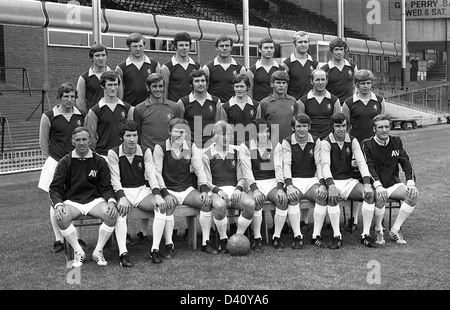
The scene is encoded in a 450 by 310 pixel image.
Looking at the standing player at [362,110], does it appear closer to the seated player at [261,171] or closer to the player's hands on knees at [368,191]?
the player's hands on knees at [368,191]

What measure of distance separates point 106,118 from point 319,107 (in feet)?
8.39

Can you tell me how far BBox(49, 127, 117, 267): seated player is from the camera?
607 centimetres

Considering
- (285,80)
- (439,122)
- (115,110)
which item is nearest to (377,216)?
(285,80)

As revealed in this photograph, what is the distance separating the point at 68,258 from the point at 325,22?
40376mm

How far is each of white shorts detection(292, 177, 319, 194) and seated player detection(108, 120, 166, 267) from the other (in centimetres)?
166

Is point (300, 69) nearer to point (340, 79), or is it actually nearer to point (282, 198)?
point (340, 79)

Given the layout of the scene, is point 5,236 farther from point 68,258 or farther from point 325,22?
point 325,22

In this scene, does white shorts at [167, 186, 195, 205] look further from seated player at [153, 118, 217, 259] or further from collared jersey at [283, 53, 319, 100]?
collared jersey at [283, 53, 319, 100]

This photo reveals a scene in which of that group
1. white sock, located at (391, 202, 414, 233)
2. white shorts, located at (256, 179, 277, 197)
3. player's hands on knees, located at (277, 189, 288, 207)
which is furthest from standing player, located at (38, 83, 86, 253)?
white sock, located at (391, 202, 414, 233)

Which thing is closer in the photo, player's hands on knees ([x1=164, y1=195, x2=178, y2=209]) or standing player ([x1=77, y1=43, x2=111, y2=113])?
player's hands on knees ([x1=164, y1=195, x2=178, y2=209])

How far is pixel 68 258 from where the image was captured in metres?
6.40

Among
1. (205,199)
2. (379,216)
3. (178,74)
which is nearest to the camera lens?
(205,199)

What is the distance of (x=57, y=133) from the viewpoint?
6953 mm

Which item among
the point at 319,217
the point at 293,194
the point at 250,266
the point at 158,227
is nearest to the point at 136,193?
the point at 158,227
